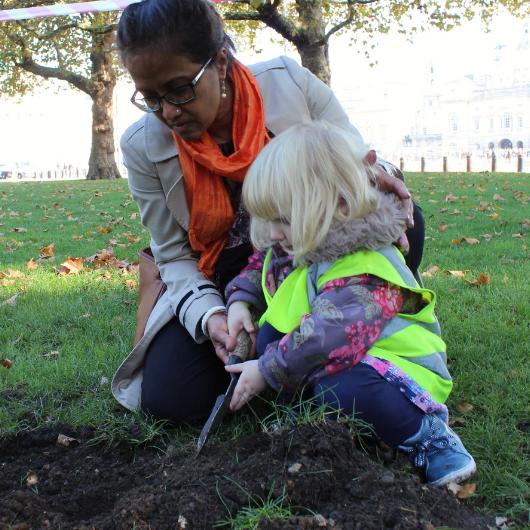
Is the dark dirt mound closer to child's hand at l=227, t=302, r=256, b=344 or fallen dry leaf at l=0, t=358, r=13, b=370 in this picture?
child's hand at l=227, t=302, r=256, b=344

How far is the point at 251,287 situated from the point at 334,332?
0.60 metres

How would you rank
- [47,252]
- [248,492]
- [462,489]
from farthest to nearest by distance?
[47,252] < [462,489] < [248,492]

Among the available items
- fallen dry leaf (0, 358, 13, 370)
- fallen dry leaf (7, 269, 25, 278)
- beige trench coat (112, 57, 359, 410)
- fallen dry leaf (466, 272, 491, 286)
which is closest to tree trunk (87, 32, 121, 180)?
fallen dry leaf (7, 269, 25, 278)

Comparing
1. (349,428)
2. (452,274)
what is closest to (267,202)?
(349,428)

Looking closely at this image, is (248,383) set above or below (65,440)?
above

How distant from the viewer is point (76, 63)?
23.3m

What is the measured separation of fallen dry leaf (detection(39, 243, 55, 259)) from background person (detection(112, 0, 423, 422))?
3378 millimetres

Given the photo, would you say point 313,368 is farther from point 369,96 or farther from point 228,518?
point 369,96

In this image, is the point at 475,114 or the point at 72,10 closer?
the point at 72,10

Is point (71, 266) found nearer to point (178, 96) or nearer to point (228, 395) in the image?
point (178, 96)

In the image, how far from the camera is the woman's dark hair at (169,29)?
7.61ft

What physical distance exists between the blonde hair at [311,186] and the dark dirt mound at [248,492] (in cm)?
60

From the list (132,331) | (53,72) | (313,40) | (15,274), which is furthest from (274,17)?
(132,331)

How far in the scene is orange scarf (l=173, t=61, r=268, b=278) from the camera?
2.61m
